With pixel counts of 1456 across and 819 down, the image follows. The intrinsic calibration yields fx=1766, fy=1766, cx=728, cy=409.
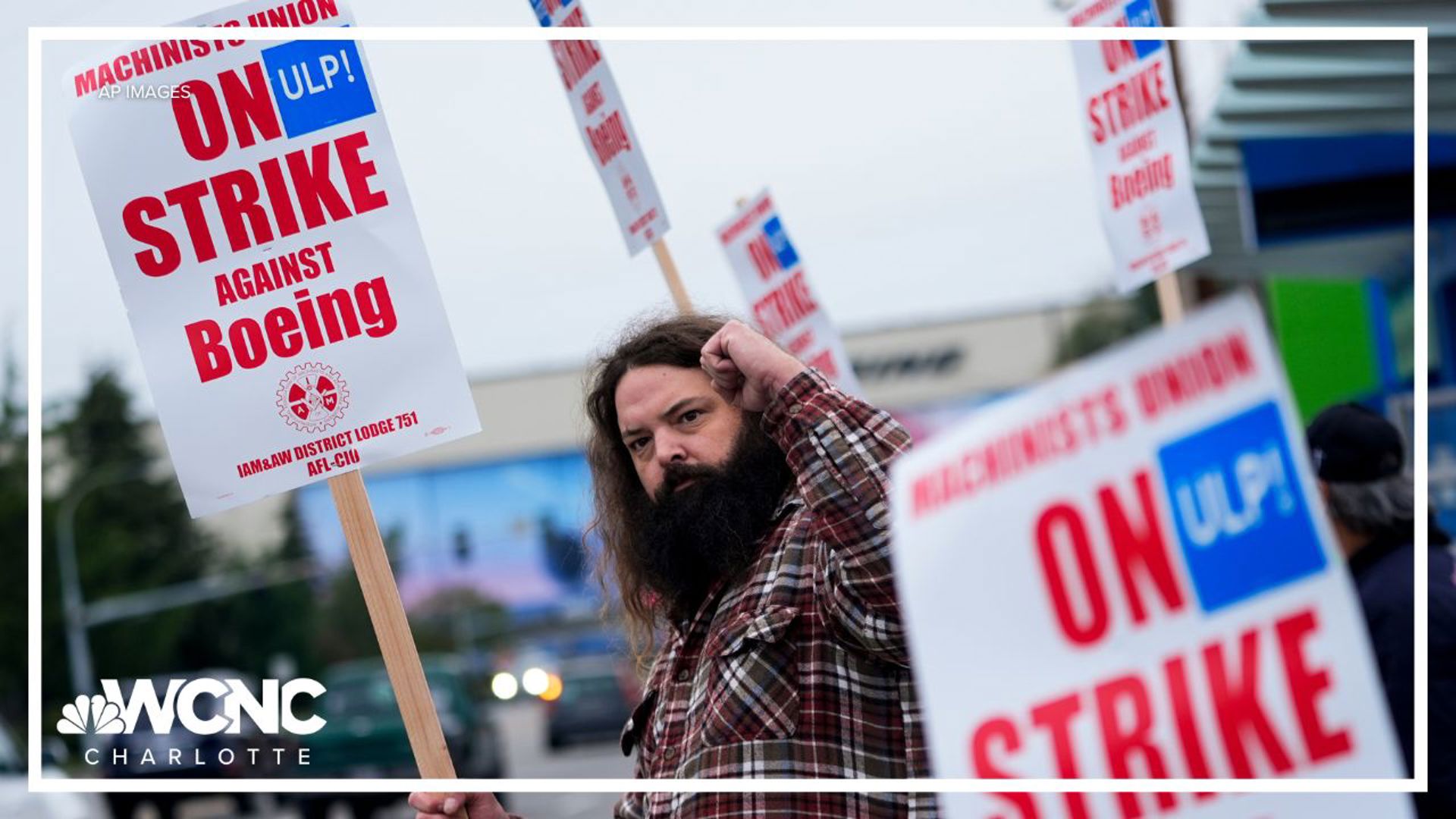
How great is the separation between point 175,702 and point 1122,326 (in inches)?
2929

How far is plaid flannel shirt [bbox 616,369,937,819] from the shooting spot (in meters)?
2.64

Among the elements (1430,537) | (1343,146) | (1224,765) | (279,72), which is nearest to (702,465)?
(279,72)

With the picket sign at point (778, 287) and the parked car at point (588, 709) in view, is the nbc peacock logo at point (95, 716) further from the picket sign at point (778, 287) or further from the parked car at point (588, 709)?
the parked car at point (588, 709)

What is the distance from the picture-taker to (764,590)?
2.87m

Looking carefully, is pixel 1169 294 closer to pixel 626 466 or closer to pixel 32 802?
pixel 626 466

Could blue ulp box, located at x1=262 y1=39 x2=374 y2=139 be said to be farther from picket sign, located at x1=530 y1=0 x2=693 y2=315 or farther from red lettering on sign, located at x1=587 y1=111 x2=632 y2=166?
red lettering on sign, located at x1=587 y1=111 x2=632 y2=166

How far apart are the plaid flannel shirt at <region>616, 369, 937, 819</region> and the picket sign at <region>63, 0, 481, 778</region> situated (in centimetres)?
65

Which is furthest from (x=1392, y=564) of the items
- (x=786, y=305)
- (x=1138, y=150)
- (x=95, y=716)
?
(x=786, y=305)

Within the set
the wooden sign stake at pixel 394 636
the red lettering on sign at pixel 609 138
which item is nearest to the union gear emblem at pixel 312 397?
the wooden sign stake at pixel 394 636

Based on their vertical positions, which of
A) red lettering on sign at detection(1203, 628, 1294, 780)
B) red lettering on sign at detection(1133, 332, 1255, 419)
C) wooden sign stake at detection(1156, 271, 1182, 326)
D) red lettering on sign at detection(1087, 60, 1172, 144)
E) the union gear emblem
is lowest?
red lettering on sign at detection(1203, 628, 1294, 780)

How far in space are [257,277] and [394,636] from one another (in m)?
0.69

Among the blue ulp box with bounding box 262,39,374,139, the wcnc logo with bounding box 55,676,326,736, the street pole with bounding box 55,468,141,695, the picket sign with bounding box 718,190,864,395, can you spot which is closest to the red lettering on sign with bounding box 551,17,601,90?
the picket sign with bounding box 718,190,864,395

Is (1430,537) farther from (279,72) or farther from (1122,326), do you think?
(1122,326)

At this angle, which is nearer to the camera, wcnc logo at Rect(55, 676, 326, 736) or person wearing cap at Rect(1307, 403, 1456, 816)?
wcnc logo at Rect(55, 676, 326, 736)
